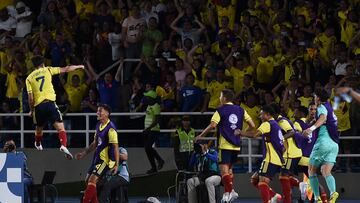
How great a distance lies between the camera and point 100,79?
31109 millimetres

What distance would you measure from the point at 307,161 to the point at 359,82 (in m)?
3.05

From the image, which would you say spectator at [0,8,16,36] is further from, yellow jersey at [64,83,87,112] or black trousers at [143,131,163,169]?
black trousers at [143,131,163,169]

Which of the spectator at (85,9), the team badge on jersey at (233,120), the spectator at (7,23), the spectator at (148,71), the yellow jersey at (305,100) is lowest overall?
the team badge on jersey at (233,120)

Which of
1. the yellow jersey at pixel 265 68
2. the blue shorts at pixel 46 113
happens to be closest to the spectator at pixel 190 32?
the yellow jersey at pixel 265 68

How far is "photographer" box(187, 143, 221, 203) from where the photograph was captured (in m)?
26.1

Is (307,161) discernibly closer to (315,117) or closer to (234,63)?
(315,117)

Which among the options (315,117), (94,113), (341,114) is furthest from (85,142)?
(315,117)

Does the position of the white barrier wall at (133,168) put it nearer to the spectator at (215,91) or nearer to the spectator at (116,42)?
the spectator at (215,91)

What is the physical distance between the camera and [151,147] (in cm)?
3002

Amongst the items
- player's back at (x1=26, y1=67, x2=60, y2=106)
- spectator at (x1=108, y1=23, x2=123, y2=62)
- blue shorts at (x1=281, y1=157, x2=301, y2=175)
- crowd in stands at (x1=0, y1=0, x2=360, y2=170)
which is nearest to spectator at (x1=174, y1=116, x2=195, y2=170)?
crowd in stands at (x1=0, y1=0, x2=360, y2=170)

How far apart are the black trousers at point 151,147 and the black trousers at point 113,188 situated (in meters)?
3.83

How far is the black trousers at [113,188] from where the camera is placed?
2561cm

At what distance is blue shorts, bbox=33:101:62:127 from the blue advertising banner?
8.91 feet

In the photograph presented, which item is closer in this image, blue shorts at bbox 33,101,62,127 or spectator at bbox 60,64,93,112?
blue shorts at bbox 33,101,62,127
